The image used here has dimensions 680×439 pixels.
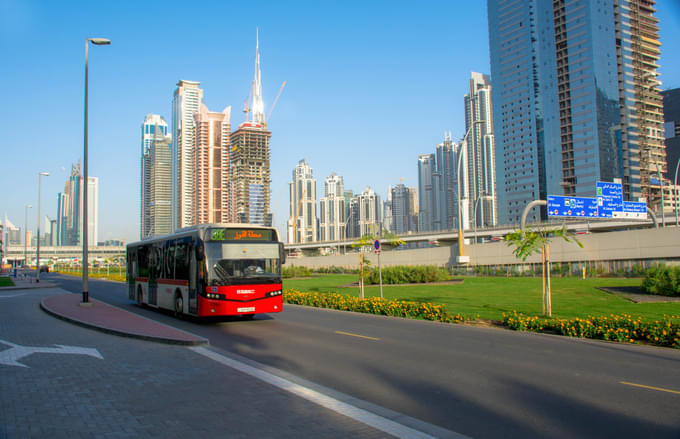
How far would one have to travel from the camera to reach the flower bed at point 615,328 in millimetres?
11109

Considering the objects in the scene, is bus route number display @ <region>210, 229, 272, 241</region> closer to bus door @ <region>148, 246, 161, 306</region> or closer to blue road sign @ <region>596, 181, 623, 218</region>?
bus door @ <region>148, 246, 161, 306</region>

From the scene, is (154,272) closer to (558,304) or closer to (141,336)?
(141,336)

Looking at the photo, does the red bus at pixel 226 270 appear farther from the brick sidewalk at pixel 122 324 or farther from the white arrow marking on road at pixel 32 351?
the white arrow marking on road at pixel 32 351

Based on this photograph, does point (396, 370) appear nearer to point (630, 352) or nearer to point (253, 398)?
point (253, 398)

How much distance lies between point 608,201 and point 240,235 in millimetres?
35534

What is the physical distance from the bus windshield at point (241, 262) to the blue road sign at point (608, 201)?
33.7 metres

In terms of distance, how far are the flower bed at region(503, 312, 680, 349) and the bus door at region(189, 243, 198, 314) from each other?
9.47m

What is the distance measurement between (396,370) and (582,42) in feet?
555

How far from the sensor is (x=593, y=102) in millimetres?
148375

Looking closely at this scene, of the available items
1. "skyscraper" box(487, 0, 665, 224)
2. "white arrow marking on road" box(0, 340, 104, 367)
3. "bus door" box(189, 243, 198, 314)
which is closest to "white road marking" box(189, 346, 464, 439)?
"white arrow marking on road" box(0, 340, 104, 367)

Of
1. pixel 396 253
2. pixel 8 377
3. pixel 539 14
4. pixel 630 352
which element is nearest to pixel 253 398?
pixel 8 377

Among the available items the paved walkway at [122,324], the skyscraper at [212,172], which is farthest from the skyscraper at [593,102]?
the paved walkway at [122,324]

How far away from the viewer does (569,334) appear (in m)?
12.8

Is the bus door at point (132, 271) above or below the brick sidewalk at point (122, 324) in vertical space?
above
